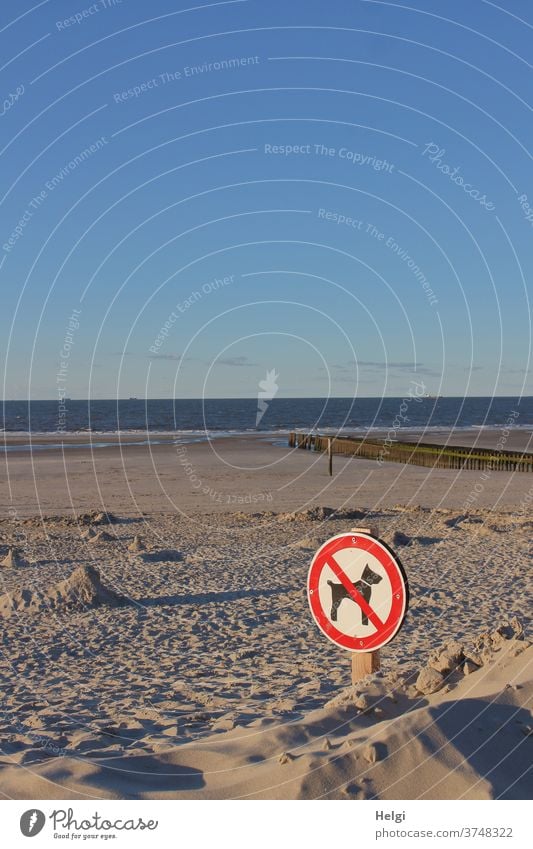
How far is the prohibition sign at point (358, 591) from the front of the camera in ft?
17.4

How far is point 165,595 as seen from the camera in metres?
11.4

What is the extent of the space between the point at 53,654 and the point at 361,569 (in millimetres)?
4667

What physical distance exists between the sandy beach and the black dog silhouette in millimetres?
793

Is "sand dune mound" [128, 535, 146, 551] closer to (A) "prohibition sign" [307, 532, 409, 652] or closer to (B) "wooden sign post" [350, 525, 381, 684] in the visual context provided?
(B) "wooden sign post" [350, 525, 381, 684]

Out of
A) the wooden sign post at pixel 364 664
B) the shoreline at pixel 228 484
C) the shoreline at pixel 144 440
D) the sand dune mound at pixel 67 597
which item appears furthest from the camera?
the shoreline at pixel 144 440

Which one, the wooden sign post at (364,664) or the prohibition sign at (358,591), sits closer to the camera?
the prohibition sign at (358,591)

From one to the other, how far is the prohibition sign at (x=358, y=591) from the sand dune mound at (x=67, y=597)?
5.91 metres

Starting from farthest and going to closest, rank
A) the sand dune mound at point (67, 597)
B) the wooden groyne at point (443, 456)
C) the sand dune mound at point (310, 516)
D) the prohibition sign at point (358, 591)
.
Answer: the wooden groyne at point (443, 456) → the sand dune mound at point (310, 516) → the sand dune mound at point (67, 597) → the prohibition sign at point (358, 591)

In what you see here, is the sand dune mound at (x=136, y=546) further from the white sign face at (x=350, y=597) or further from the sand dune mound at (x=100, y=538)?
the white sign face at (x=350, y=597)

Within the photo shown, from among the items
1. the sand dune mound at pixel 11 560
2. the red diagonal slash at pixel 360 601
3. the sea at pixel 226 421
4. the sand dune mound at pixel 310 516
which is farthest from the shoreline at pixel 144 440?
the red diagonal slash at pixel 360 601

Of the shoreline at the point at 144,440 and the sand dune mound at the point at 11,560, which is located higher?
the shoreline at the point at 144,440

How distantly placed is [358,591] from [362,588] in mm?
36

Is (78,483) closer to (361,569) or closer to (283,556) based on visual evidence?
(283,556)

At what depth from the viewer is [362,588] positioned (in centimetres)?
536
